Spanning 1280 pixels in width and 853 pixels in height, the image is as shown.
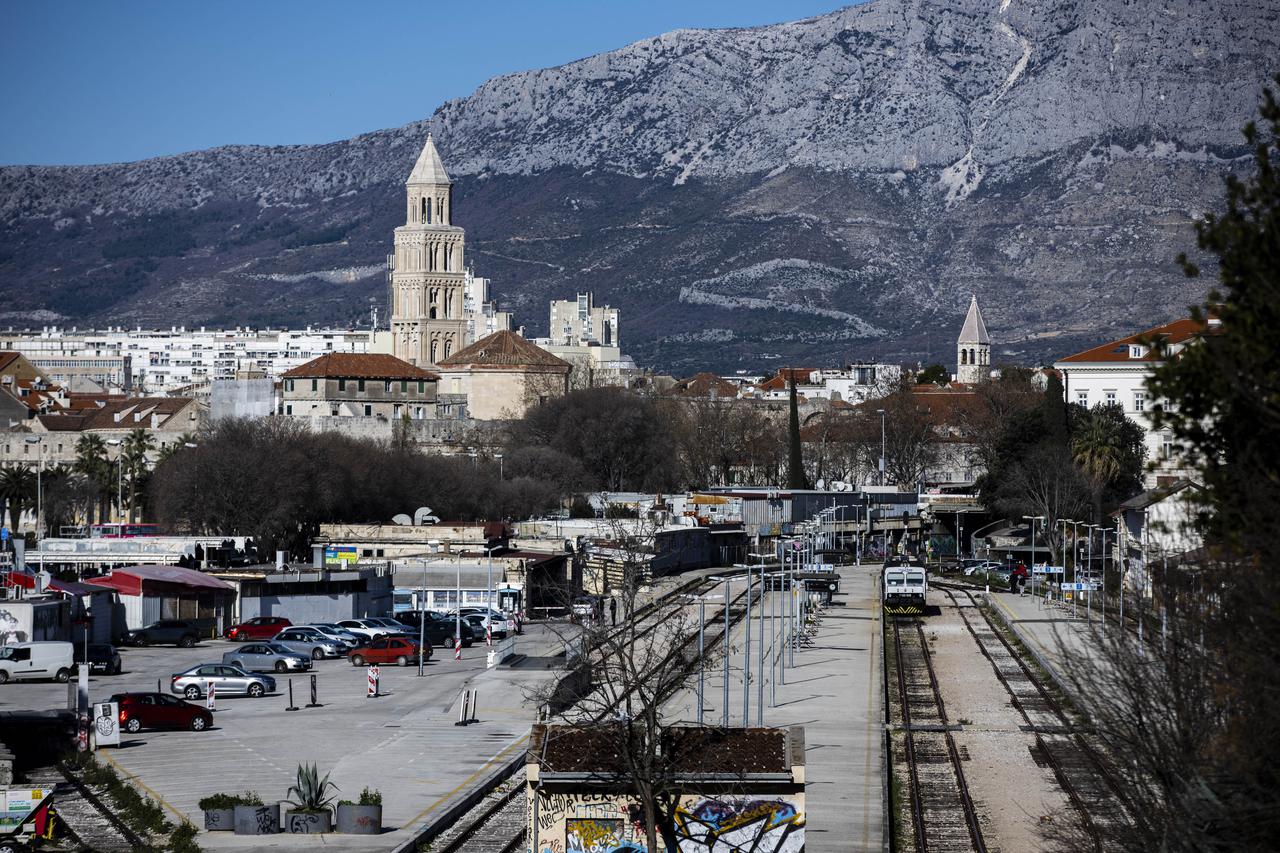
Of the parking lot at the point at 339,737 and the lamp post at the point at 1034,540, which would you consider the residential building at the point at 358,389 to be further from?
the parking lot at the point at 339,737

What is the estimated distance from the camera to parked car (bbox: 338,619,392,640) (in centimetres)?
6412

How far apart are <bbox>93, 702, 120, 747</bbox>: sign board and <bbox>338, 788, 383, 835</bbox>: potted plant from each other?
33.1 ft

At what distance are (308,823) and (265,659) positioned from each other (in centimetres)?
2498

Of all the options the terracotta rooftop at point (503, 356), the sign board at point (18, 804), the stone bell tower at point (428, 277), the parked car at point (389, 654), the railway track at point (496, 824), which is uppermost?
the stone bell tower at point (428, 277)

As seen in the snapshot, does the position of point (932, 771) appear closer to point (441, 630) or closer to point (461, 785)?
point (461, 785)

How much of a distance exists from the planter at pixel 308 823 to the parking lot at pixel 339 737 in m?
1.04

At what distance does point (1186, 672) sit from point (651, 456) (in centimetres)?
10964

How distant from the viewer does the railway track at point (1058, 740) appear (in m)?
28.3

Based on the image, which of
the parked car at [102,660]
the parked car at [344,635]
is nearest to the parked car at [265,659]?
the parked car at [102,660]

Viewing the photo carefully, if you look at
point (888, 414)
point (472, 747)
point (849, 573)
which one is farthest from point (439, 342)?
point (472, 747)

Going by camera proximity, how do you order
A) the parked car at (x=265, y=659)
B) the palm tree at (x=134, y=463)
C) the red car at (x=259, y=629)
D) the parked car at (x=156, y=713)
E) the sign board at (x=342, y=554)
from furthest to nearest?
the palm tree at (x=134, y=463) < the sign board at (x=342, y=554) < the red car at (x=259, y=629) < the parked car at (x=265, y=659) < the parked car at (x=156, y=713)

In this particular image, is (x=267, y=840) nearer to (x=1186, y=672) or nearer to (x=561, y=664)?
(x=1186, y=672)

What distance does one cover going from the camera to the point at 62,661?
53062 millimetres

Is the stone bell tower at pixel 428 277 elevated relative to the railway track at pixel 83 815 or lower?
elevated
